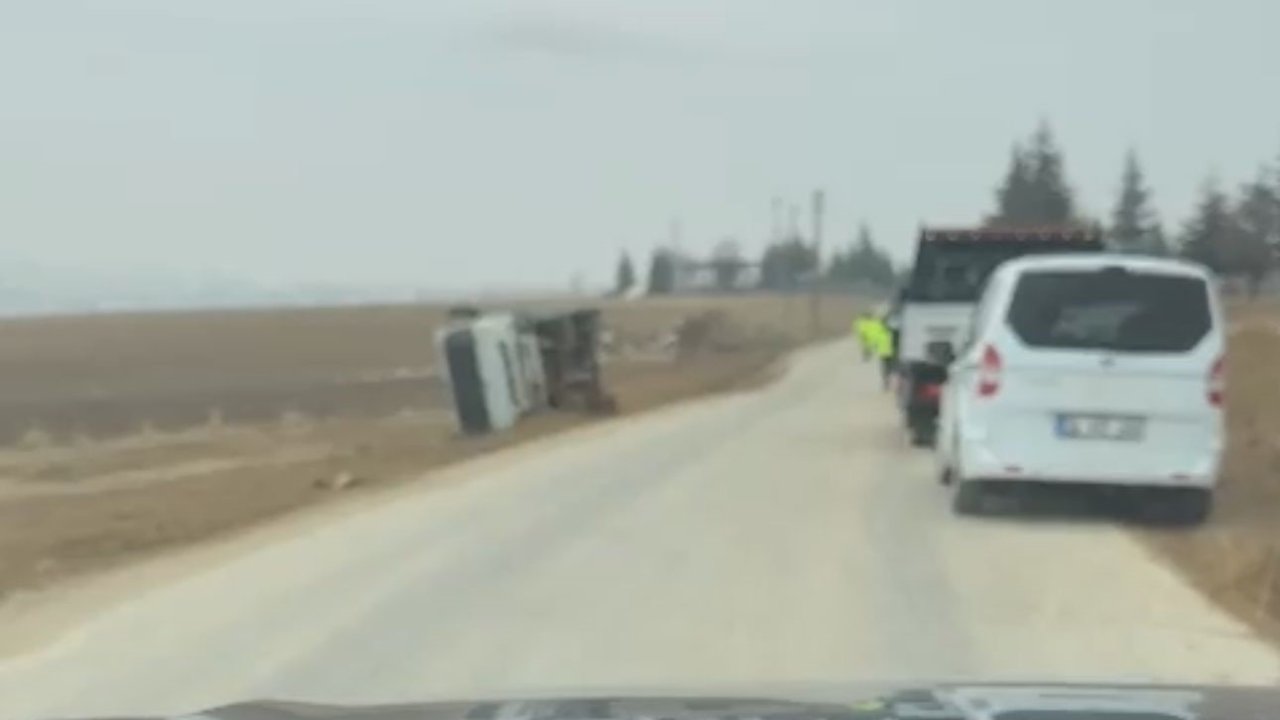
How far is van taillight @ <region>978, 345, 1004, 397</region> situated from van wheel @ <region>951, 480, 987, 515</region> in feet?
3.65

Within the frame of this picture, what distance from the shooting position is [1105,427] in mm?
17312

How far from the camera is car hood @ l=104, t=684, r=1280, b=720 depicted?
13.9ft

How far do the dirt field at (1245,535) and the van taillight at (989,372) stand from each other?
157 cm

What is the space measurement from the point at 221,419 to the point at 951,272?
23.0 meters

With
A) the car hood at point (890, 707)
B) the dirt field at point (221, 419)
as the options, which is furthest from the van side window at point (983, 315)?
the car hood at point (890, 707)

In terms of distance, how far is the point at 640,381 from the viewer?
179 feet

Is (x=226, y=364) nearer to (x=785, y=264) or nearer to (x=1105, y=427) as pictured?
(x=1105, y=427)

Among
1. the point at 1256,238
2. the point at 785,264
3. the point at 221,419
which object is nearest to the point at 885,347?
the point at 221,419

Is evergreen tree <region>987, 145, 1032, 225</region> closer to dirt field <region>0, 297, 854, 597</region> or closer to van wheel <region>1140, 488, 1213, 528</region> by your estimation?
dirt field <region>0, 297, 854, 597</region>

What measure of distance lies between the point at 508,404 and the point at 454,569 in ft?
62.5

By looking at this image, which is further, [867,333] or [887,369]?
[867,333]

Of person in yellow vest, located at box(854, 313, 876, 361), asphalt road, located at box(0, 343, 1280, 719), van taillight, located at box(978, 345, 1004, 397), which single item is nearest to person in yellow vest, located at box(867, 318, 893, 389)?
person in yellow vest, located at box(854, 313, 876, 361)

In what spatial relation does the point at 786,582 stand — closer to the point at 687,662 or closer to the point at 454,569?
the point at 454,569

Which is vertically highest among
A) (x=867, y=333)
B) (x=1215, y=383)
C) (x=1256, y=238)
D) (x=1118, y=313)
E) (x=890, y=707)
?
(x=890, y=707)
